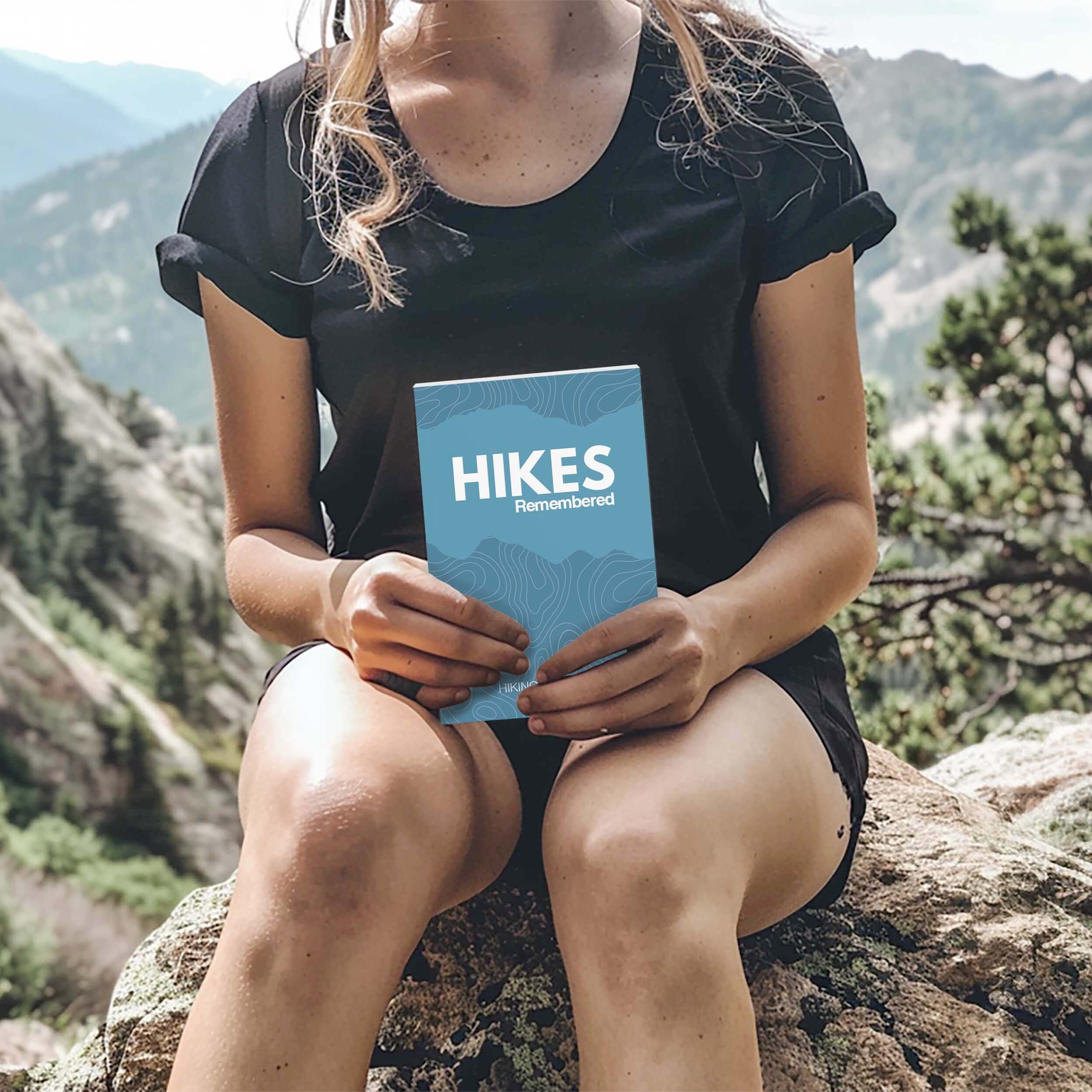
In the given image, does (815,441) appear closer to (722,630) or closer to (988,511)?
(722,630)

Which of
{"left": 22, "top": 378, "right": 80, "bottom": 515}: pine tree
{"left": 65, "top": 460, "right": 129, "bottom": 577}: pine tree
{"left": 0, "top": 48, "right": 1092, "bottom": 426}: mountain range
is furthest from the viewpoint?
{"left": 65, "top": 460, "right": 129, "bottom": 577}: pine tree

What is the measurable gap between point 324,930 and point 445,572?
8.3 inches

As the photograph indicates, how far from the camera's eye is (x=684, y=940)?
2.24 feet

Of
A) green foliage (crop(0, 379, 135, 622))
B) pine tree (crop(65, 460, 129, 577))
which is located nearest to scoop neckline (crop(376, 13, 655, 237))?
green foliage (crop(0, 379, 135, 622))

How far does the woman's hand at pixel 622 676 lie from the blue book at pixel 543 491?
0.01 meters

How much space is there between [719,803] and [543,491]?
20 cm

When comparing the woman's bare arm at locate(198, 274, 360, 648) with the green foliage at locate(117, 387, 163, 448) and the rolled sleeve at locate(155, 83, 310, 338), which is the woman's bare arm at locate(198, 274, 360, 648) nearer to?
the rolled sleeve at locate(155, 83, 310, 338)

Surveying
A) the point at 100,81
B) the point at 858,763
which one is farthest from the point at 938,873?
the point at 100,81

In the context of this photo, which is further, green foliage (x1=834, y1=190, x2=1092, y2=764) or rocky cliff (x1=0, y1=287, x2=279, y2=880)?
rocky cliff (x1=0, y1=287, x2=279, y2=880)

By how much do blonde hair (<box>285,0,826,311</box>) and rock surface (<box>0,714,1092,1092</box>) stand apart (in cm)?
51

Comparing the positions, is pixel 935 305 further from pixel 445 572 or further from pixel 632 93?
pixel 445 572

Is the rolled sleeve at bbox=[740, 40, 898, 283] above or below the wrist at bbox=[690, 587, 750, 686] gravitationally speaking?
above

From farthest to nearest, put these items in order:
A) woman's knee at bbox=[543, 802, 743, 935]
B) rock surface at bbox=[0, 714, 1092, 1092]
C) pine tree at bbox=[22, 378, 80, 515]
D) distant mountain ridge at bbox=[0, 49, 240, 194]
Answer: distant mountain ridge at bbox=[0, 49, 240, 194], pine tree at bbox=[22, 378, 80, 515], rock surface at bbox=[0, 714, 1092, 1092], woman's knee at bbox=[543, 802, 743, 935]

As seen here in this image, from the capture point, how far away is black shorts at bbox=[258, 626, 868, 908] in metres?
0.88
